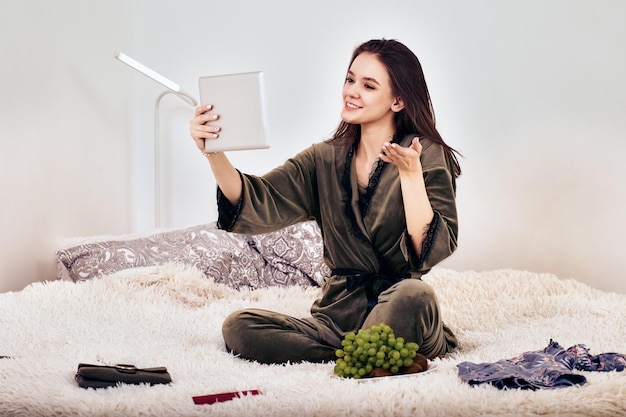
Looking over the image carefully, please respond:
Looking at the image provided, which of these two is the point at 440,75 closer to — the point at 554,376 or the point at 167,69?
the point at 167,69

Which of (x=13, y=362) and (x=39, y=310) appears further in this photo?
(x=39, y=310)

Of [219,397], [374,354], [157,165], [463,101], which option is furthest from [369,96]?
[157,165]

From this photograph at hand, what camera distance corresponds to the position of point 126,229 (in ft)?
12.5

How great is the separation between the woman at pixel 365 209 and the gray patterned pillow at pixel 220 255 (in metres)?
0.80

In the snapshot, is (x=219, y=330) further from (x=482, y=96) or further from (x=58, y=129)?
(x=482, y=96)

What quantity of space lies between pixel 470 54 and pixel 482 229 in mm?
756

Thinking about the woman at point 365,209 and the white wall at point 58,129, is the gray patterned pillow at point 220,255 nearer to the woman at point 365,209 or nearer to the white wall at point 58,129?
the white wall at point 58,129

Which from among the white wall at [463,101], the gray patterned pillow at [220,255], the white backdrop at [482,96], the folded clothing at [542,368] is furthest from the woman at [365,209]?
the white backdrop at [482,96]

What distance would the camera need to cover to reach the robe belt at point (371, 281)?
6.69 feet

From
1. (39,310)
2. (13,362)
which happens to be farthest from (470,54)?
(13,362)

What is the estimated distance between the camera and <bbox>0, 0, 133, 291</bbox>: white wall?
110 inches

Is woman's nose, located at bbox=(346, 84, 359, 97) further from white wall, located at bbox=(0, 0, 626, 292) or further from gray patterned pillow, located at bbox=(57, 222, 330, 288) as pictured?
white wall, located at bbox=(0, 0, 626, 292)

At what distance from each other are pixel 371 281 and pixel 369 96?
0.45m

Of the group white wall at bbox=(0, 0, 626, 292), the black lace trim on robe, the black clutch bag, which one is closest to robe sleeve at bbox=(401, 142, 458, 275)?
the black lace trim on robe
